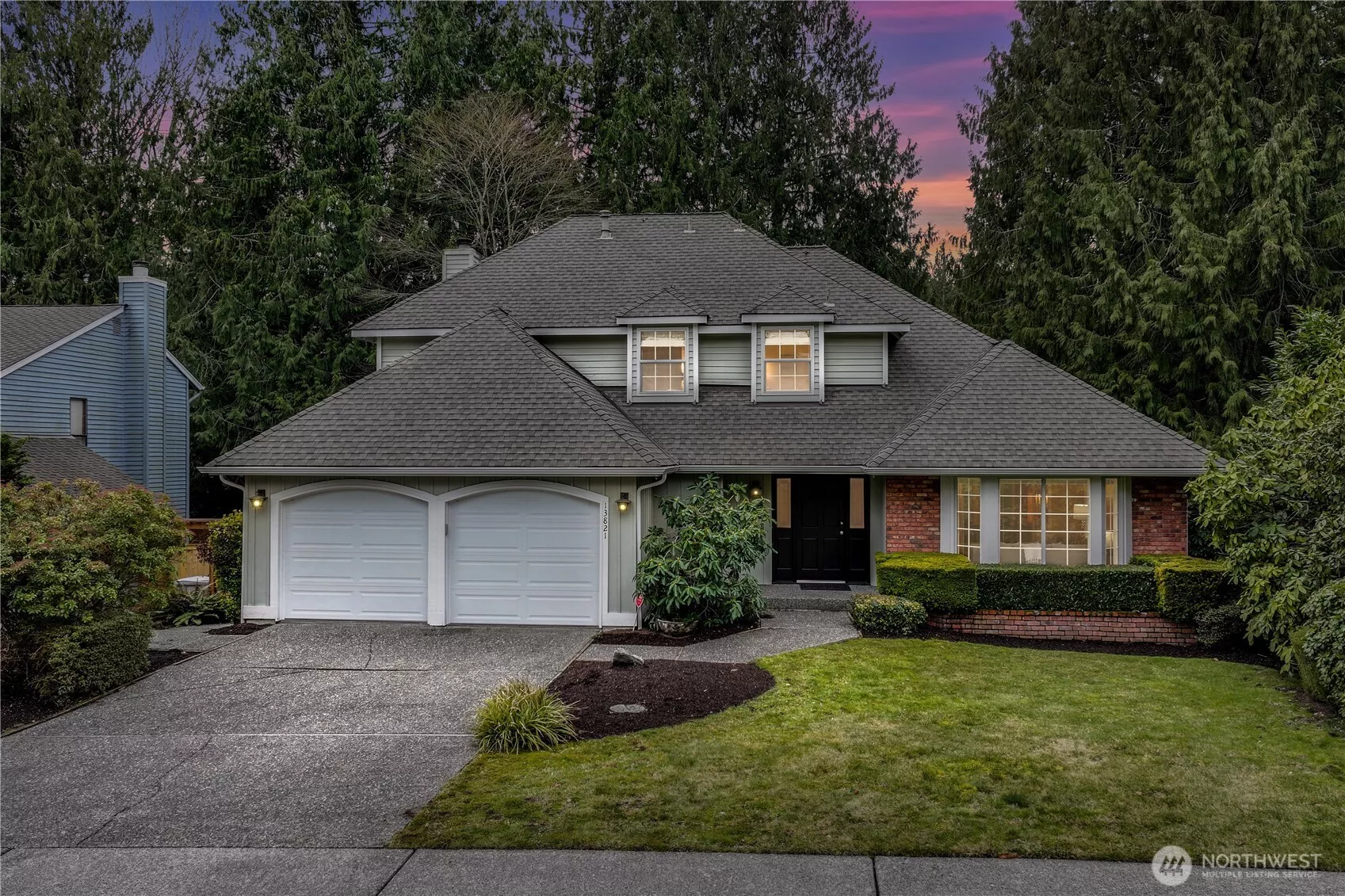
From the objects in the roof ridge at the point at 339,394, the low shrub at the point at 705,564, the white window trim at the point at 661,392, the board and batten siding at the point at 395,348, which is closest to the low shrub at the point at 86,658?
the roof ridge at the point at 339,394

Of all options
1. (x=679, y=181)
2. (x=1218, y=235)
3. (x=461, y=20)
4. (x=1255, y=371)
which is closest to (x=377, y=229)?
(x=461, y=20)

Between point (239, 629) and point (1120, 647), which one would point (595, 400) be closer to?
point (239, 629)

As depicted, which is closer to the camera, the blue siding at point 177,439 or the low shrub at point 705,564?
the low shrub at point 705,564

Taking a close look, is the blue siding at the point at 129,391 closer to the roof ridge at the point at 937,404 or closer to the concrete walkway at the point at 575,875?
the concrete walkway at the point at 575,875

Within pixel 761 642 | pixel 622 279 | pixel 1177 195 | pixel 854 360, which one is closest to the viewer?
pixel 761 642

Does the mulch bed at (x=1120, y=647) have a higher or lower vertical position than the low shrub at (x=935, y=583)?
lower

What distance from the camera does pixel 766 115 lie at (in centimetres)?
2784

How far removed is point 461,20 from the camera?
90.3 feet

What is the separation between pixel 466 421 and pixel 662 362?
14.2 ft

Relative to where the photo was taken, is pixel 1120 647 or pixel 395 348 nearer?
pixel 1120 647

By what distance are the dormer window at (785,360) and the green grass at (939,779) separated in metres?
7.47

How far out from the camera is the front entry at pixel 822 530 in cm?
1492

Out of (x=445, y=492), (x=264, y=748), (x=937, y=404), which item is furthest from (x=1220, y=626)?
(x=264, y=748)

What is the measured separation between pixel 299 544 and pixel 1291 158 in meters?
22.7
